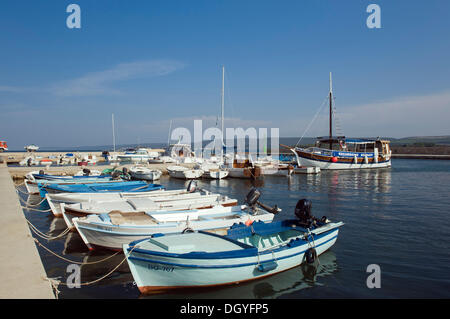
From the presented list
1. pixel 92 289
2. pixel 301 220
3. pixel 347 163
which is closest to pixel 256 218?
pixel 301 220

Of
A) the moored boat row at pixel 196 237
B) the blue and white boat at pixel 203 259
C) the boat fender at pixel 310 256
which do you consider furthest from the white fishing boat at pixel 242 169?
the blue and white boat at pixel 203 259

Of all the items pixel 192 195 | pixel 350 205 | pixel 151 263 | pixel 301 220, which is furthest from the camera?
pixel 350 205

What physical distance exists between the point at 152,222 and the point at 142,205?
228 centimetres

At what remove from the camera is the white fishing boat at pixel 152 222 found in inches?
406

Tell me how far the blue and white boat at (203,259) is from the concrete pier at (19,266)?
219 centimetres

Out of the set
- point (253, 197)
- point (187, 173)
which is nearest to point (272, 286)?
point (253, 197)

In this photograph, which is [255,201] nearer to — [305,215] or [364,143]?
[305,215]

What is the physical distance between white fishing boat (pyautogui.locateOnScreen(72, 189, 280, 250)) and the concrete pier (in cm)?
222

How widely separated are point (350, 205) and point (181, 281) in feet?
50.4

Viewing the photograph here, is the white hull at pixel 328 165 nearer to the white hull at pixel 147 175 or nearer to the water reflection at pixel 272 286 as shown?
the white hull at pixel 147 175

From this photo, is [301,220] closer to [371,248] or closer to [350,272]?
[350,272]

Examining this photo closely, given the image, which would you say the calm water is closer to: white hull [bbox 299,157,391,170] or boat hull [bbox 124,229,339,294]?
boat hull [bbox 124,229,339,294]

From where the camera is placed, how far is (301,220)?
1078 centimetres
